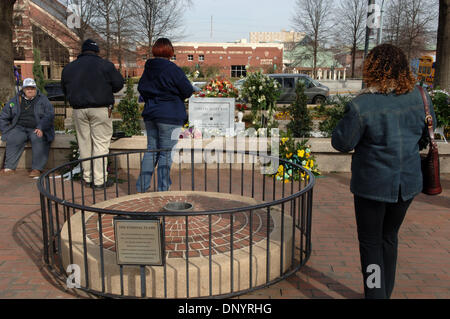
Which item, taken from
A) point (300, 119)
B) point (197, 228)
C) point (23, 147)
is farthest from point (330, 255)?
point (23, 147)

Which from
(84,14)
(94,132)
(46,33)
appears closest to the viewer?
(94,132)

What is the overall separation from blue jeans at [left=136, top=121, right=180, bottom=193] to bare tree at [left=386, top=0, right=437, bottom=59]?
29.1 metres

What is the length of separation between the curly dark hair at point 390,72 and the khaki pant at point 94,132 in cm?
421

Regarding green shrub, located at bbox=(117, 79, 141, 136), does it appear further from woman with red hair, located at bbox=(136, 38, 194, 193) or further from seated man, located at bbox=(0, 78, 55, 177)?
woman with red hair, located at bbox=(136, 38, 194, 193)

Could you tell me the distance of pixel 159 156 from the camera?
5.15 meters

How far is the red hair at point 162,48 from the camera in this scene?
199 inches

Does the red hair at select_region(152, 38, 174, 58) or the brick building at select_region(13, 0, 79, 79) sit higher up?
the brick building at select_region(13, 0, 79, 79)

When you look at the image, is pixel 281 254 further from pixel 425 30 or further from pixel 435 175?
pixel 425 30

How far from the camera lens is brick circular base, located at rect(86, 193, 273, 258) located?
11.5 ft

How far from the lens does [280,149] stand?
7.22 meters

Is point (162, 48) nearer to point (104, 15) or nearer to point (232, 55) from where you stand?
point (104, 15)

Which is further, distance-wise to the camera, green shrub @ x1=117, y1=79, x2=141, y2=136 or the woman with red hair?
green shrub @ x1=117, y1=79, x2=141, y2=136

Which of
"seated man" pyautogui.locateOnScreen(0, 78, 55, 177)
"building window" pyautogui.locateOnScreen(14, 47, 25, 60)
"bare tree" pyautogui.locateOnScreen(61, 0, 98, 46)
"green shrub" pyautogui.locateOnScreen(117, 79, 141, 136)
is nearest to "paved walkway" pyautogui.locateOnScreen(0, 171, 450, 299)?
"seated man" pyautogui.locateOnScreen(0, 78, 55, 177)

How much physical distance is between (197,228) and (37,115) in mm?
4367
